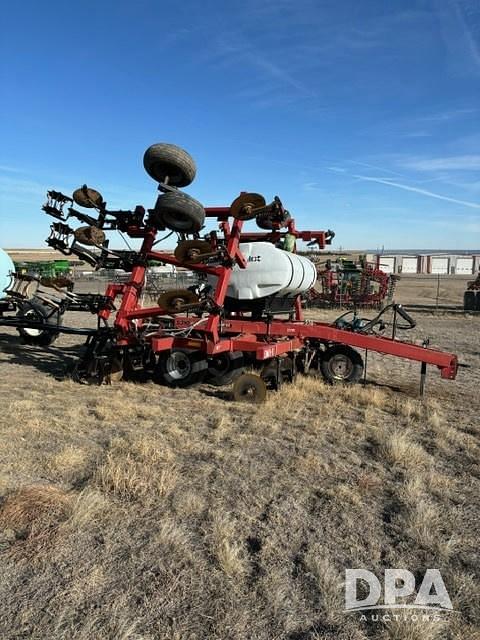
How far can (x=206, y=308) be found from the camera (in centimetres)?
741

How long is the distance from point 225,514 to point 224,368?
4.49 metres

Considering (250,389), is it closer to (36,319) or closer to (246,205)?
(246,205)

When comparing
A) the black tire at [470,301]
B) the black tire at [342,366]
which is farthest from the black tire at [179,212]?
the black tire at [470,301]

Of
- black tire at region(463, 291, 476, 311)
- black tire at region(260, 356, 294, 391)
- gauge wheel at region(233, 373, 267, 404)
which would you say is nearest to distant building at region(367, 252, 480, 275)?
black tire at region(463, 291, 476, 311)

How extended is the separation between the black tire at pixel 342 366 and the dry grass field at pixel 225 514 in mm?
1296

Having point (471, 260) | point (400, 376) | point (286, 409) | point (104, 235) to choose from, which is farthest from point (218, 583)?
point (471, 260)

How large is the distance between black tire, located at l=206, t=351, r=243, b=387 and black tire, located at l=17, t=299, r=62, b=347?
482 centimetres

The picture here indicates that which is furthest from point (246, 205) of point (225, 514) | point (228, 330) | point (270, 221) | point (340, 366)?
point (225, 514)

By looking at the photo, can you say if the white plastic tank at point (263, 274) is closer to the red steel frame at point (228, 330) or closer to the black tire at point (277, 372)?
the red steel frame at point (228, 330)

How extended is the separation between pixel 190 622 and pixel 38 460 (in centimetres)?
260

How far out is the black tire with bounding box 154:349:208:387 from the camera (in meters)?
7.96

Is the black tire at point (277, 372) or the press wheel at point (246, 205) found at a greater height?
the press wheel at point (246, 205)

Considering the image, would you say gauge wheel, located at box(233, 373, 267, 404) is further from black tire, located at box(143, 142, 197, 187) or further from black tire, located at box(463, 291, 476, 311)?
black tire, located at box(463, 291, 476, 311)

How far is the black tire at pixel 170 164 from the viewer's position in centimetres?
738
